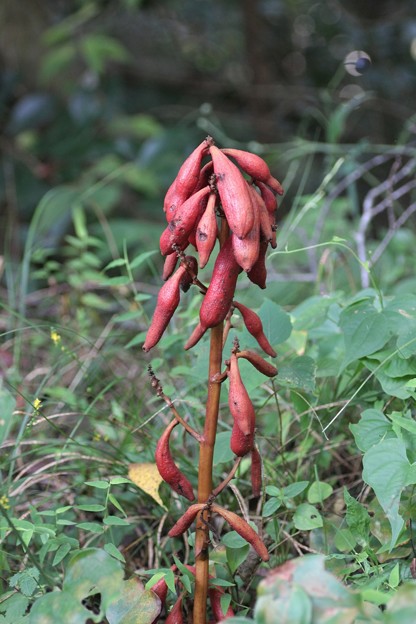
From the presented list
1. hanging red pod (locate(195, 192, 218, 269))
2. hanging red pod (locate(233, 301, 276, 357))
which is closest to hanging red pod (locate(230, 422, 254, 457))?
hanging red pod (locate(233, 301, 276, 357))

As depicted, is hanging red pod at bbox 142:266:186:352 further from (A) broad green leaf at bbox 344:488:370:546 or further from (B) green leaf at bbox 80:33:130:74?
(B) green leaf at bbox 80:33:130:74

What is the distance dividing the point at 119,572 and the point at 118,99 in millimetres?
4113

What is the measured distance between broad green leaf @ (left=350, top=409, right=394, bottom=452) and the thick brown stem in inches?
9.2

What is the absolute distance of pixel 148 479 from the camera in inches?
45.9

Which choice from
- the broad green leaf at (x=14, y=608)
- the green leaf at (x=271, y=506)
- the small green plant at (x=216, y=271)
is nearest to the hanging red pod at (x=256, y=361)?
the small green plant at (x=216, y=271)

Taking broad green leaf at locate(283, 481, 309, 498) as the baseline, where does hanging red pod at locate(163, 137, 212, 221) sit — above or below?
above

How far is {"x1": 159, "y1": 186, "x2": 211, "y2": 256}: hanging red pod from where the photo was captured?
2.83ft

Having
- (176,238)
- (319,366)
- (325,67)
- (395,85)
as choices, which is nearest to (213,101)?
(325,67)

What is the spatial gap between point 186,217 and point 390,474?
431 millimetres

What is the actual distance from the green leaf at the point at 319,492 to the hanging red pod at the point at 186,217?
0.48m

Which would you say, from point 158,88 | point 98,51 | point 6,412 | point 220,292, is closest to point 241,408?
point 220,292

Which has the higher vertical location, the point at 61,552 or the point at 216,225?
the point at 216,225

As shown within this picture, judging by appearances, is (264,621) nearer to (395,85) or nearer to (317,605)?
(317,605)

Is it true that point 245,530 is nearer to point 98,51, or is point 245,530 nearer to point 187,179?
point 187,179
